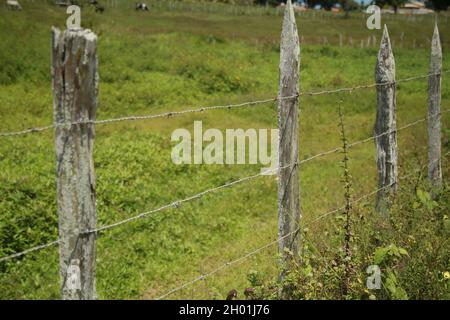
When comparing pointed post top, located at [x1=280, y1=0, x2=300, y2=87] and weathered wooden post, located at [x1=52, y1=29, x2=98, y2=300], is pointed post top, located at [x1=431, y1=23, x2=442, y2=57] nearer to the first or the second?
pointed post top, located at [x1=280, y1=0, x2=300, y2=87]

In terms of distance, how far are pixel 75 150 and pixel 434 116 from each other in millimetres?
5781

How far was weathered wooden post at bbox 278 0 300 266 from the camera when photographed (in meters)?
4.61

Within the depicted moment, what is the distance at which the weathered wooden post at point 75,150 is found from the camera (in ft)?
8.84

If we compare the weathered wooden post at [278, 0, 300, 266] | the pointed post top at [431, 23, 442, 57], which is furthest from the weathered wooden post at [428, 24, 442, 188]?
the weathered wooden post at [278, 0, 300, 266]

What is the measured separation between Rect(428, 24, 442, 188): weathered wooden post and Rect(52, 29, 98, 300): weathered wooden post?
5.62 metres

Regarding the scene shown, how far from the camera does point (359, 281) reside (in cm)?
418

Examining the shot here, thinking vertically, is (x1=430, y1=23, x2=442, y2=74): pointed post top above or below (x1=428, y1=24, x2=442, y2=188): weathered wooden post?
above

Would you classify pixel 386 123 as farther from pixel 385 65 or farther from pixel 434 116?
pixel 434 116

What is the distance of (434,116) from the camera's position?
7125mm

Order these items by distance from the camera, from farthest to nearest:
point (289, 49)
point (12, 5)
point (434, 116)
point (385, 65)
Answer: point (12, 5)
point (434, 116)
point (385, 65)
point (289, 49)

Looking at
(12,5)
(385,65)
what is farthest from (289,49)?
(12,5)

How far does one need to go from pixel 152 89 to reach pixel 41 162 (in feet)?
31.8

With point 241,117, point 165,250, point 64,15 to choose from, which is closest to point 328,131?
point 241,117
